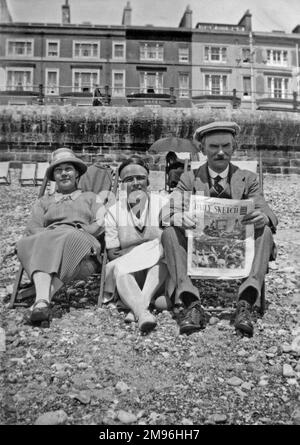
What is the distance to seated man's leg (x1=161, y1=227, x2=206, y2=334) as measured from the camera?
3.10m

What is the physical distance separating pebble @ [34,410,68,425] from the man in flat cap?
1127mm

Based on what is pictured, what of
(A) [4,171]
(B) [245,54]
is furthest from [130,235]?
(B) [245,54]

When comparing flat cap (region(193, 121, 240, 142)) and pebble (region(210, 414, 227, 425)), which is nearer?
pebble (region(210, 414, 227, 425))

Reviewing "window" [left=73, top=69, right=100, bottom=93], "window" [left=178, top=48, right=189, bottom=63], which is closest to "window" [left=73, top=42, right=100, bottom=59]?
"window" [left=73, top=69, right=100, bottom=93]

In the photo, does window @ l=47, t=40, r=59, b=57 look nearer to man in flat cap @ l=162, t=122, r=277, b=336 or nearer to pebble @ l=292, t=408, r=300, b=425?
man in flat cap @ l=162, t=122, r=277, b=336

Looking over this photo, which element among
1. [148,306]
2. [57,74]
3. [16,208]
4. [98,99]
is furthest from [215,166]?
[57,74]

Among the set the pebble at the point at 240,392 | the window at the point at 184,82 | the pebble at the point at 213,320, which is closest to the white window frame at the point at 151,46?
the window at the point at 184,82

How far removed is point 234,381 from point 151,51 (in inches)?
1277

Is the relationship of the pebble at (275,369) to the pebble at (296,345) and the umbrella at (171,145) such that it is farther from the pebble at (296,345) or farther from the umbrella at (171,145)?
the umbrella at (171,145)

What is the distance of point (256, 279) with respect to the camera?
3.17 metres

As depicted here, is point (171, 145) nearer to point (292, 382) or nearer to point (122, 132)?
point (122, 132)

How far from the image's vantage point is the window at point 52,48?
27.5 m

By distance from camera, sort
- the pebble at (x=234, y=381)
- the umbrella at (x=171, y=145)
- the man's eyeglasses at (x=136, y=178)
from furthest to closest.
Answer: the umbrella at (x=171, y=145) → the man's eyeglasses at (x=136, y=178) → the pebble at (x=234, y=381)

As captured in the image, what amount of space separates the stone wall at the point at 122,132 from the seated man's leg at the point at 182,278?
664 cm
